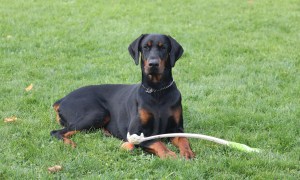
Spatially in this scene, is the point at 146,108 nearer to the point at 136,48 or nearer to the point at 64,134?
the point at 136,48

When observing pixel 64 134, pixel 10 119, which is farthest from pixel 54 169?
pixel 10 119

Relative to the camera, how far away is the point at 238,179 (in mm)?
4582

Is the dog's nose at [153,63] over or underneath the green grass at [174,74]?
over

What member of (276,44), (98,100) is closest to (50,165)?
(98,100)

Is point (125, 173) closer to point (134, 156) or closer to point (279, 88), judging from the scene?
point (134, 156)

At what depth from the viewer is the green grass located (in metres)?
4.87

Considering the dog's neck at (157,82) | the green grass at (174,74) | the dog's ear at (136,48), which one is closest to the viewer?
the green grass at (174,74)

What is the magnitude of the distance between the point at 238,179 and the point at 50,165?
180cm

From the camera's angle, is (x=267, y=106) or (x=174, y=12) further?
(x=174, y=12)

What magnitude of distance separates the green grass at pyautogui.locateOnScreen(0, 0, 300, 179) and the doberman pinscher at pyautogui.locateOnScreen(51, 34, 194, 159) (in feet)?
0.69

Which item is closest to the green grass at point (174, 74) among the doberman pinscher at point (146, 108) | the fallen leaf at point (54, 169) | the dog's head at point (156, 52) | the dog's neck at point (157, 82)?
the fallen leaf at point (54, 169)

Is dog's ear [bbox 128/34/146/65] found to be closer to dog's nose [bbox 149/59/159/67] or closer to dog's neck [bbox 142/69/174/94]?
dog's neck [bbox 142/69/174/94]

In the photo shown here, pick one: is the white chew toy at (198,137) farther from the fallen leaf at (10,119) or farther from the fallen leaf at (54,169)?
the fallen leaf at (10,119)

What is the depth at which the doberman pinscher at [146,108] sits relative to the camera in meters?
5.39
